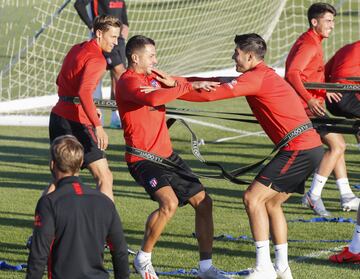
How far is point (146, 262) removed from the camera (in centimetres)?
827

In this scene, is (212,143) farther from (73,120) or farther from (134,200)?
(73,120)

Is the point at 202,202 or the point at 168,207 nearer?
the point at 168,207

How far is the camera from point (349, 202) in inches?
444

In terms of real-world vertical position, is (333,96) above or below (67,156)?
below

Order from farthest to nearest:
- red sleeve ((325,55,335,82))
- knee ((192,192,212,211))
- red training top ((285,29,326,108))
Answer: red sleeve ((325,55,335,82))
red training top ((285,29,326,108))
knee ((192,192,212,211))

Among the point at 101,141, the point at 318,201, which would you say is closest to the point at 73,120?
the point at 101,141

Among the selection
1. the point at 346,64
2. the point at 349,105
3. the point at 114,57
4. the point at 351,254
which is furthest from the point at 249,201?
the point at 114,57

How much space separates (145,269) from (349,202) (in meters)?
3.70

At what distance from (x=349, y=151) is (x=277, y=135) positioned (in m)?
7.02

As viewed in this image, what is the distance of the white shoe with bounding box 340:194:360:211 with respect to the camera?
11227 mm

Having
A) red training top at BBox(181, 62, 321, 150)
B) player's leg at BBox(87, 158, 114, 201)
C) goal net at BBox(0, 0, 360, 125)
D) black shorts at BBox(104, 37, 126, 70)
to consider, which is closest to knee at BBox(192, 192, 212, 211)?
red training top at BBox(181, 62, 321, 150)

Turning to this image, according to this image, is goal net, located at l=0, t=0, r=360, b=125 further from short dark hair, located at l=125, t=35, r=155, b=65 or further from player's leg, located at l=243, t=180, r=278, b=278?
player's leg, located at l=243, t=180, r=278, b=278

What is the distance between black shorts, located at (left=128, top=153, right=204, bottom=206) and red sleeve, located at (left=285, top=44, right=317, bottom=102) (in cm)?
220

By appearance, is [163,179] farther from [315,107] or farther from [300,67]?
[300,67]
